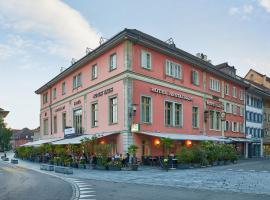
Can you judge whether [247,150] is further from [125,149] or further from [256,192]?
[256,192]

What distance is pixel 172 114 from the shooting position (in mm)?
35562

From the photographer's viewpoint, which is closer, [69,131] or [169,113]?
[169,113]

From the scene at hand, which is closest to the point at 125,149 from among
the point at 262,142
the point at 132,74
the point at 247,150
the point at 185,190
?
the point at 132,74

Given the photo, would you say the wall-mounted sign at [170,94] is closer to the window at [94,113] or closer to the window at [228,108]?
the window at [94,113]

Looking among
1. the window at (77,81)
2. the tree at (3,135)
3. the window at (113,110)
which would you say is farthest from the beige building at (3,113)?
the window at (113,110)

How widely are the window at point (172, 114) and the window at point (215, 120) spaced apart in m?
8.10

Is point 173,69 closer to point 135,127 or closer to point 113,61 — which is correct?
point 113,61

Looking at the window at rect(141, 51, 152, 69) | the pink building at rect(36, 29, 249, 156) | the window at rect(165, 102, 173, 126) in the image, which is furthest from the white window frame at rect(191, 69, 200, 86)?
the window at rect(141, 51, 152, 69)

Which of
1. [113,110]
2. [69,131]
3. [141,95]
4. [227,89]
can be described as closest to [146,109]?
[141,95]

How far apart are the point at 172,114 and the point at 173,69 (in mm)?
4718

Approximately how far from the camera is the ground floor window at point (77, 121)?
39.8 metres

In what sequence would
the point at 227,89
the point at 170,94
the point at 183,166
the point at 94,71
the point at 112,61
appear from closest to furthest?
1. the point at 183,166
2. the point at 112,61
3. the point at 170,94
4. the point at 94,71
5. the point at 227,89

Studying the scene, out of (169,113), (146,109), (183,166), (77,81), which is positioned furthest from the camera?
(77,81)

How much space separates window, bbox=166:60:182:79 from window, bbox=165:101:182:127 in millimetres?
2985
